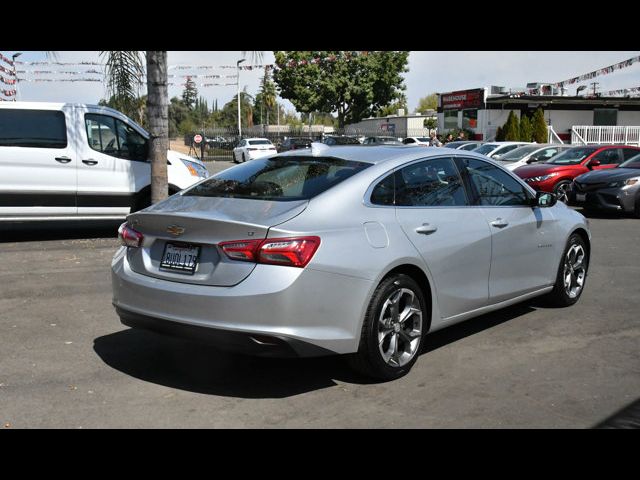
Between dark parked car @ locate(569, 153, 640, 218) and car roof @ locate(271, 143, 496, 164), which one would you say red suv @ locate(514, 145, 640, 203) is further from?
car roof @ locate(271, 143, 496, 164)

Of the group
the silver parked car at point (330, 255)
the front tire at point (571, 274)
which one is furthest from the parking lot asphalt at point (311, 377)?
the silver parked car at point (330, 255)

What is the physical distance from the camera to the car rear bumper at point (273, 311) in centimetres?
405

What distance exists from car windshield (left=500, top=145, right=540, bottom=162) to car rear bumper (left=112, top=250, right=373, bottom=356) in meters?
18.5

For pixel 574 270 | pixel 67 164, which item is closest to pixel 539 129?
pixel 67 164

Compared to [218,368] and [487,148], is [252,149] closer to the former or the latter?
[487,148]

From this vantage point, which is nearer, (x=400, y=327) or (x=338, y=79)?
(x=400, y=327)

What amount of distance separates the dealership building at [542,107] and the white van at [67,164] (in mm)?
36528

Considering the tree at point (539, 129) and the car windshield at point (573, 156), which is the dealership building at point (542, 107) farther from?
the car windshield at point (573, 156)

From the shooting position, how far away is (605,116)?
47.4 metres

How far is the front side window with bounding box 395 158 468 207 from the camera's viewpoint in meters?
5.03

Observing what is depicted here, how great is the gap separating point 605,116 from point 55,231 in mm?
43970
